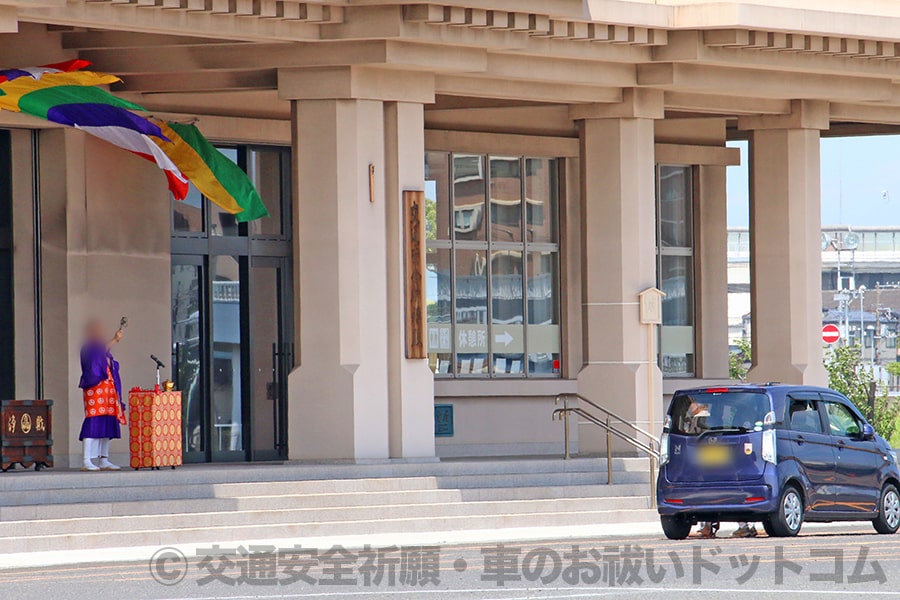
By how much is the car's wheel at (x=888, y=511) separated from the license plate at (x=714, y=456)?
6.87ft

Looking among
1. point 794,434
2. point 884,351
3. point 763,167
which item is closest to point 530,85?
point 763,167

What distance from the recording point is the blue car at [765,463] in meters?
17.1

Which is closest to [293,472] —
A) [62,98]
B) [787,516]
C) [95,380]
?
→ [95,380]

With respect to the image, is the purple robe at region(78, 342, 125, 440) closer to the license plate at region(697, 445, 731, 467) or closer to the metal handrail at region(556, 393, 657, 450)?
the metal handrail at region(556, 393, 657, 450)

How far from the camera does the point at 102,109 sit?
21750 mm

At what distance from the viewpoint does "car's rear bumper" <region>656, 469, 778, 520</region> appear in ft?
55.6

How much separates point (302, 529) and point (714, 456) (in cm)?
473

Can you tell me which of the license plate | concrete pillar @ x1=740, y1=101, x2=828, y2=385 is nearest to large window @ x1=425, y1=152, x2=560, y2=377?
concrete pillar @ x1=740, y1=101, x2=828, y2=385

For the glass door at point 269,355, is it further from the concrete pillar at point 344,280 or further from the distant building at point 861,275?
the distant building at point 861,275

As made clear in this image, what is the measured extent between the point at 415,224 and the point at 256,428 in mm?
4920

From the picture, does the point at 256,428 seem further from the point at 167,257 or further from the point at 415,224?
the point at 415,224

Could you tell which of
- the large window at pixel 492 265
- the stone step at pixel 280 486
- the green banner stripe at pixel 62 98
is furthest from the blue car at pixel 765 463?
the large window at pixel 492 265

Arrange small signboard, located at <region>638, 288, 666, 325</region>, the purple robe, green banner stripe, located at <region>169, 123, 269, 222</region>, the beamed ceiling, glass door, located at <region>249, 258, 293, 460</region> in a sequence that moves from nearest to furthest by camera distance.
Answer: the purple robe, the beamed ceiling, green banner stripe, located at <region>169, 123, 269, 222</region>, small signboard, located at <region>638, 288, 666, 325</region>, glass door, located at <region>249, 258, 293, 460</region>

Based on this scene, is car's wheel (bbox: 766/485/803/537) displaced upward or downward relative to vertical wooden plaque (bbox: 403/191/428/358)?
downward
